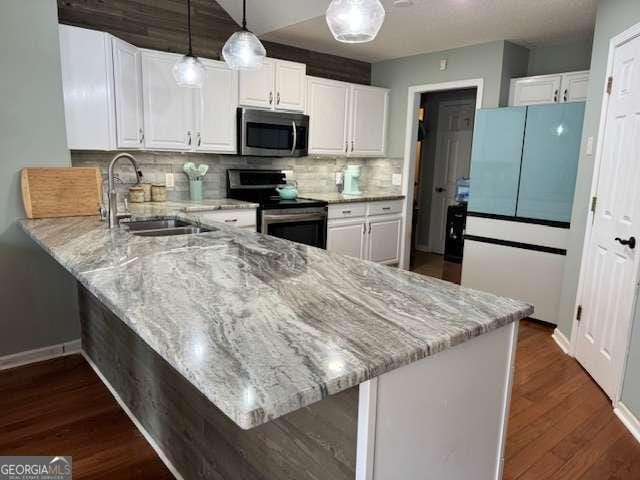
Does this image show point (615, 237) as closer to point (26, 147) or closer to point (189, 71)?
point (189, 71)

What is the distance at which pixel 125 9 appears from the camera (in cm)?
347

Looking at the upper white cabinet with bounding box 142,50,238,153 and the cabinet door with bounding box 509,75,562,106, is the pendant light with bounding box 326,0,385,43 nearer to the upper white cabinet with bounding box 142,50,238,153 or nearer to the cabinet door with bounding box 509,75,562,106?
the upper white cabinet with bounding box 142,50,238,153

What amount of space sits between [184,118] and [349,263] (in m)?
2.46

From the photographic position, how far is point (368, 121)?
16.5 ft

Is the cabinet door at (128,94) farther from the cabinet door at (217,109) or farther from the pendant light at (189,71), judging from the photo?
the pendant light at (189,71)

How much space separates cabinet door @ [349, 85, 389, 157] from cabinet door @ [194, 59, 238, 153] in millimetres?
1504

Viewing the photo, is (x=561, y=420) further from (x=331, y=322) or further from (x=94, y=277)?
(x=94, y=277)

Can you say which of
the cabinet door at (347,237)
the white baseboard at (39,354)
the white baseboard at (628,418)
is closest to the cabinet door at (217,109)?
the cabinet door at (347,237)

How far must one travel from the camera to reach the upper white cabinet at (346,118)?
455cm

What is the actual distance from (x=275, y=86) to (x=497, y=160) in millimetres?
2119

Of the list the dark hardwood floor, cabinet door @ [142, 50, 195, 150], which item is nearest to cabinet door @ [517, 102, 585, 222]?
the dark hardwood floor

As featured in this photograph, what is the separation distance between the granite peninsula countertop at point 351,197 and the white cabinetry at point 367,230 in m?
0.06

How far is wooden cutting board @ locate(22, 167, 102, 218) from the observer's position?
8.60 ft

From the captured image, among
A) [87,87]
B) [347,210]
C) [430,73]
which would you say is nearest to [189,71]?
[87,87]
